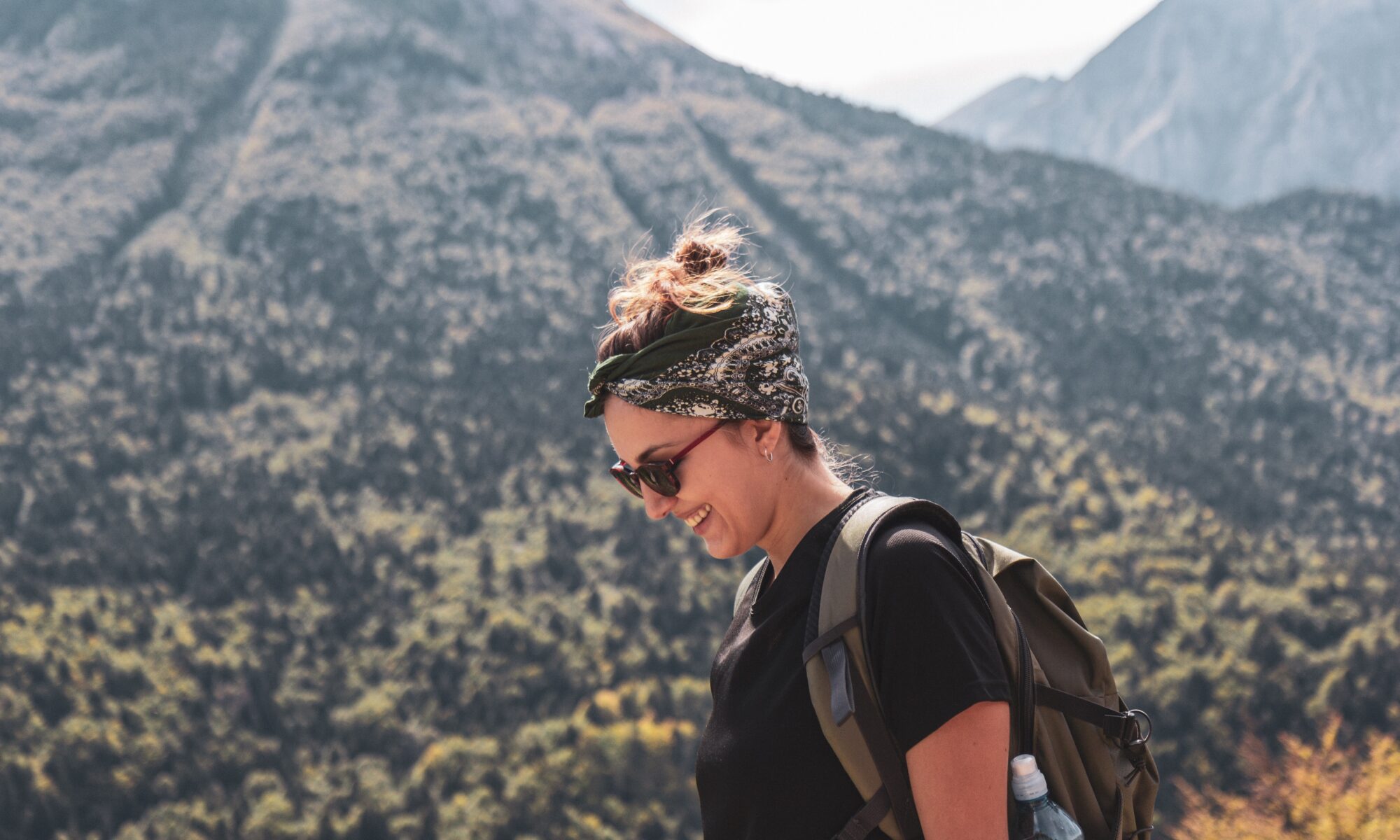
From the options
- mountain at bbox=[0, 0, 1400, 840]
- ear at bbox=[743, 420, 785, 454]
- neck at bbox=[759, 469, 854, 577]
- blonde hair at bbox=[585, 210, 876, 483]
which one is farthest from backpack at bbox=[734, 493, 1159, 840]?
mountain at bbox=[0, 0, 1400, 840]

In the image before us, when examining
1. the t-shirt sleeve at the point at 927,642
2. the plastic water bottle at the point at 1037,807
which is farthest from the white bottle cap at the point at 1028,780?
the t-shirt sleeve at the point at 927,642

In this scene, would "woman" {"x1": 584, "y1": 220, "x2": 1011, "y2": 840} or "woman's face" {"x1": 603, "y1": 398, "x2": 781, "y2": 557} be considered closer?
"woman" {"x1": 584, "y1": 220, "x2": 1011, "y2": 840}

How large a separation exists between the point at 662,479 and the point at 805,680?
1.78 feet

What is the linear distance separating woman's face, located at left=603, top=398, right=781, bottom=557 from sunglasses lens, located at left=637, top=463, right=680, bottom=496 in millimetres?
13

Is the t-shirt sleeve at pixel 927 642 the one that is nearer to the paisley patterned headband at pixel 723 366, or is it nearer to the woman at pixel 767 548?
the woman at pixel 767 548

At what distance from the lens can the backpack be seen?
1.99 metres

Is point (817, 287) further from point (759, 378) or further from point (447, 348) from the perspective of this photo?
point (759, 378)

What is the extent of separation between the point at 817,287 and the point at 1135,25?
116922 mm

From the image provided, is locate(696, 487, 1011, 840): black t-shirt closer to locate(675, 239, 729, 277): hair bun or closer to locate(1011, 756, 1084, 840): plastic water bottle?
locate(1011, 756, 1084, 840): plastic water bottle


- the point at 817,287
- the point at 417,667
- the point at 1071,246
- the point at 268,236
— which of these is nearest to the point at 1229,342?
the point at 1071,246

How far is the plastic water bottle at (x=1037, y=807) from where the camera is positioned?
6.59ft

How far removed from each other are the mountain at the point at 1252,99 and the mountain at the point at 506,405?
5109 centimetres

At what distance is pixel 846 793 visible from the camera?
2086mm

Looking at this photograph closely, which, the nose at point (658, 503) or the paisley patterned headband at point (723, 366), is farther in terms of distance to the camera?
the nose at point (658, 503)
